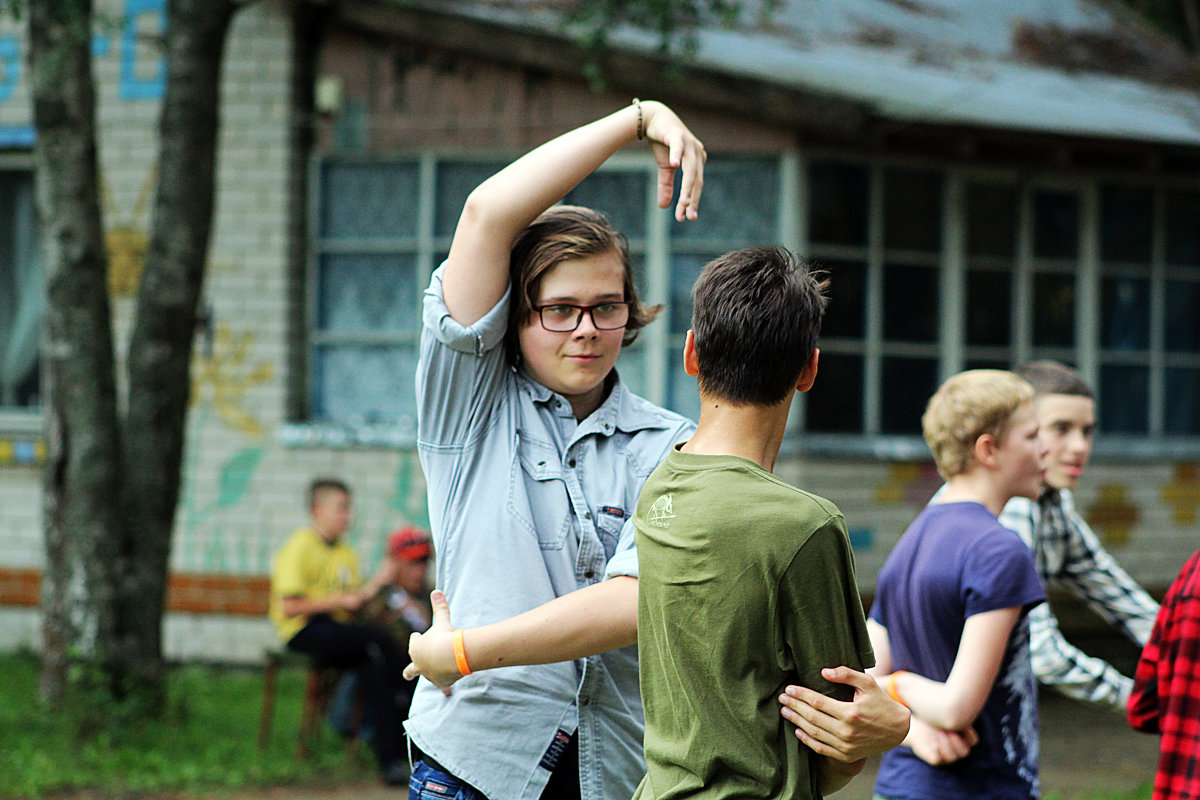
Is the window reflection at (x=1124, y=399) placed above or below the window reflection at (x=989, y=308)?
below

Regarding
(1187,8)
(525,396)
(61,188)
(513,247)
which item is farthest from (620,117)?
(1187,8)

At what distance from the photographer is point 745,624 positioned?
1.82 m

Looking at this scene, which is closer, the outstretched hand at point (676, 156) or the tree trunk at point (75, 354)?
the outstretched hand at point (676, 156)

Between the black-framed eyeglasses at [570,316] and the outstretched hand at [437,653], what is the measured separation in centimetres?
53

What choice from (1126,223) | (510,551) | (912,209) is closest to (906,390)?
(912,209)

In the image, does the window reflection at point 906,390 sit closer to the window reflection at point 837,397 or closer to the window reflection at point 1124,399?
the window reflection at point 837,397

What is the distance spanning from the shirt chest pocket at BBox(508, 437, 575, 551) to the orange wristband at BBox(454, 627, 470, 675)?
25 cm

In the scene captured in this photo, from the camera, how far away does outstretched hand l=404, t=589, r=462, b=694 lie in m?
2.19

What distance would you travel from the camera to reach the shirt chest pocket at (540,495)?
2340mm

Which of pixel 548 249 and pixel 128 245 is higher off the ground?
pixel 128 245

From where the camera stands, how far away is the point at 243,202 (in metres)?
8.55

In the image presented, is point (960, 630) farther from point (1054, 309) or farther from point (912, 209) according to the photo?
point (1054, 309)

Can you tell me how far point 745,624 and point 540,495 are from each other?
650mm

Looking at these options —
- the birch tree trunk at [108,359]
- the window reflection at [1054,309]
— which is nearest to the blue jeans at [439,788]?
the birch tree trunk at [108,359]
